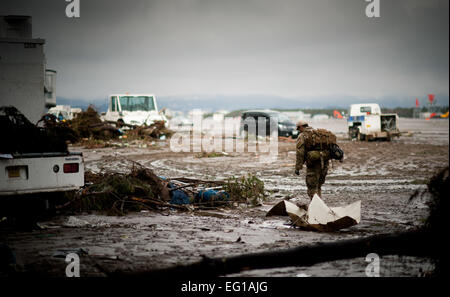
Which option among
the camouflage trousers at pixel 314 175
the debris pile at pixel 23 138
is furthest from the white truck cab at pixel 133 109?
the debris pile at pixel 23 138

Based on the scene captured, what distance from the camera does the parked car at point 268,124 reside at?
92.6 feet

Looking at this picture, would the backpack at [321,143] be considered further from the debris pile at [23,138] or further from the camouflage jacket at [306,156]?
the debris pile at [23,138]

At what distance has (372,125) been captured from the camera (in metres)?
25.7

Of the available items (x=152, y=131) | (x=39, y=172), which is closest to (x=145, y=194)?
(x=39, y=172)

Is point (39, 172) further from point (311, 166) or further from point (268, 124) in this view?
point (268, 124)

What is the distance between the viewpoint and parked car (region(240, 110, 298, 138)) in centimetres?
2824

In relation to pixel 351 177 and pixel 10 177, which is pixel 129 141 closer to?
pixel 351 177

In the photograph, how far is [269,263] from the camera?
3.45m

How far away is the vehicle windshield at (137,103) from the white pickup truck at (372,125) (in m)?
12.4

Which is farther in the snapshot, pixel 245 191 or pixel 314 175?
pixel 245 191

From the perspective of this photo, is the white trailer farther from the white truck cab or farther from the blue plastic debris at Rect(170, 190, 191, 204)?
the white truck cab

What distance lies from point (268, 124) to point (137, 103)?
8.42 meters

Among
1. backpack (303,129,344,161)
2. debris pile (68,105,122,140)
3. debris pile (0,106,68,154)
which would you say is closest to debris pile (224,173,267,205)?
backpack (303,129,344,161)
